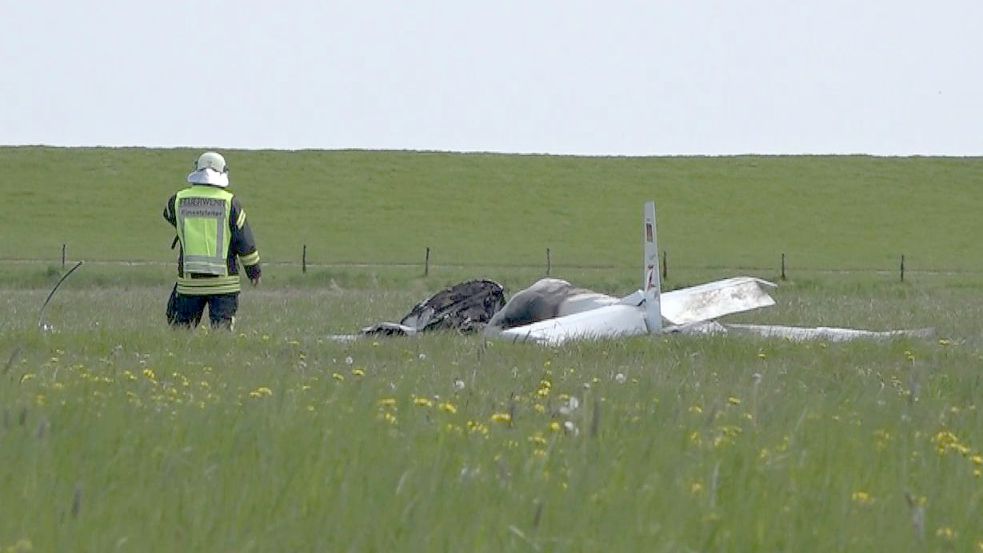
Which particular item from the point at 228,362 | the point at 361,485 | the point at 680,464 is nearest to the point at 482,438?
the point at 680,464

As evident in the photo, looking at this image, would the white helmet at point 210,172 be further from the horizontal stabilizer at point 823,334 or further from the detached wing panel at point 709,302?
the horizontal stabilizer at point 823,334

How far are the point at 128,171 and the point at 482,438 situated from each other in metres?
69.1

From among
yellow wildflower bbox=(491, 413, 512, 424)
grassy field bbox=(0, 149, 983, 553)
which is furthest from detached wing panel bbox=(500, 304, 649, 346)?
yellow wildflower bbox=(491, 413, 512, 424)

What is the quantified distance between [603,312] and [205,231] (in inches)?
134

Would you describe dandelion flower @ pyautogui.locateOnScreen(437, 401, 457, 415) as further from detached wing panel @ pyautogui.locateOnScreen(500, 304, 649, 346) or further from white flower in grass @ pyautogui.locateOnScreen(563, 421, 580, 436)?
detached wing panel @ pyautogui.locateOnScreen(500, 304, 649, 346)

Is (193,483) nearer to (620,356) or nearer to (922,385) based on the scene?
(922,385)

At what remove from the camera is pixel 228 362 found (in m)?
9.12

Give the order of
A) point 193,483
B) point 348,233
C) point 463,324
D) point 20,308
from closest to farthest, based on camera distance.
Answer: point 193,483, point 463,324, point 20,308, point 348,233

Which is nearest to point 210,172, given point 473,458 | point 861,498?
point 473,458

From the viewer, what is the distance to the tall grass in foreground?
391 cm

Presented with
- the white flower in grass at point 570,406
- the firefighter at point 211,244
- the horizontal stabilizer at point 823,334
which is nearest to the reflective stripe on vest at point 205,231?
the firefighter at point 211,244

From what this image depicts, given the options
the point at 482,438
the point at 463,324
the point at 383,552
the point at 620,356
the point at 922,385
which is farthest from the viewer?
the point at 463,324

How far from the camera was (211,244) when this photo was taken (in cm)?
1281

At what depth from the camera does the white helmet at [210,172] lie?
1289 cm
